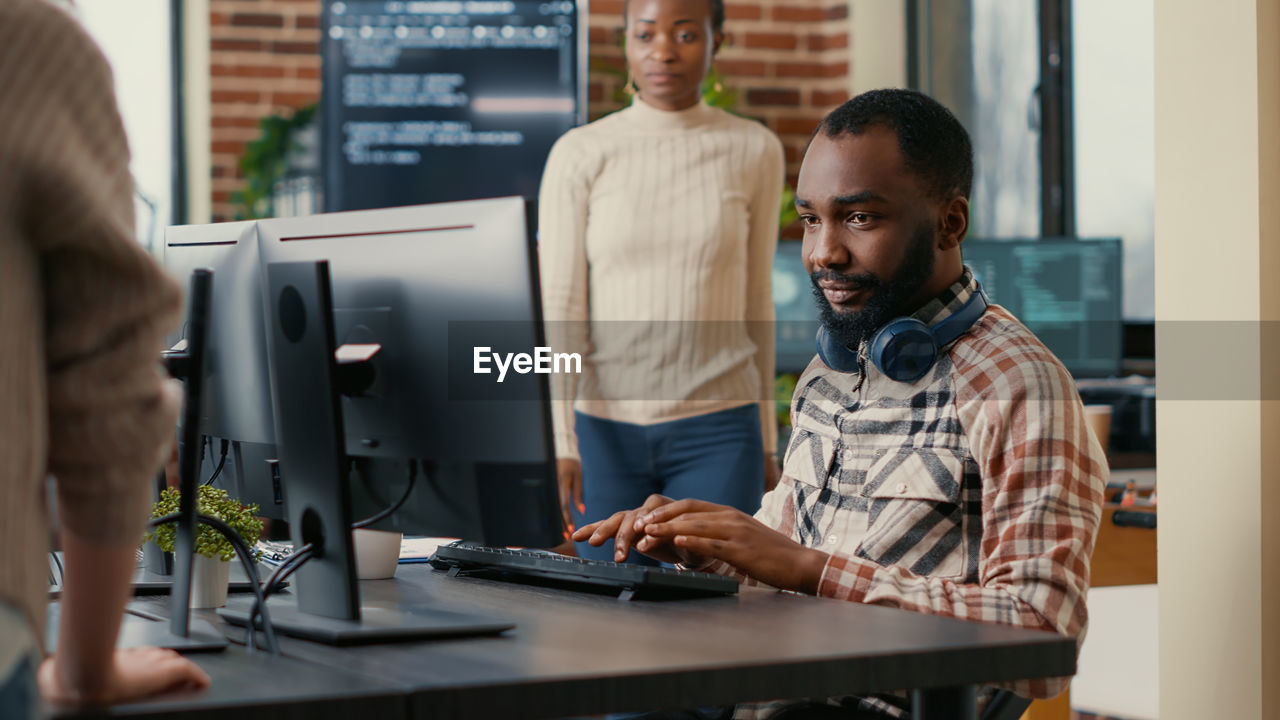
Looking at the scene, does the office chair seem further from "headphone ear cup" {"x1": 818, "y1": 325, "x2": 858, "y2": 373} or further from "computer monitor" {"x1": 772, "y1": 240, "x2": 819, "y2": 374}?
"computer monitor" {"x1": 772, "y1": 240, "x2": 819, "y2": 374}

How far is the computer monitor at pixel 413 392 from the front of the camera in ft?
3.84

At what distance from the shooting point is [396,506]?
1285mm

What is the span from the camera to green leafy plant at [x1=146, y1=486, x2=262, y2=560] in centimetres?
138

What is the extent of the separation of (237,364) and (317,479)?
9.3 inches

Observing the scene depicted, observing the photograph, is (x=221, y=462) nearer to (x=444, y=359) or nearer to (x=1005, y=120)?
(x=444, y=359)

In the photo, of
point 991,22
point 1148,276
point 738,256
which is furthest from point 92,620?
point 991,22

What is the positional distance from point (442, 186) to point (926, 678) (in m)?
3.41

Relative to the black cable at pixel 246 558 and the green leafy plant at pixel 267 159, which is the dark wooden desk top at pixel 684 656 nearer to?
the black cable at pixel 246 558

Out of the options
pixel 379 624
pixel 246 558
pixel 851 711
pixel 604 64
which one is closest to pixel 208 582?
pixel 246 558

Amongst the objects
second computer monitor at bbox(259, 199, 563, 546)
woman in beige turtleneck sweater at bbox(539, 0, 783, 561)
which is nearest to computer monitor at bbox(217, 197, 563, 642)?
second computer monitor at bbox(259, 199, 563, 546)

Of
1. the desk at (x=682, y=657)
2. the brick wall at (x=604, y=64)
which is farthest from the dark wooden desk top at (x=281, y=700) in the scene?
the brick wall at (x=604, y=64)

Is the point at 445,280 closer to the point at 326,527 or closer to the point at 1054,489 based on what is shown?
the point at 326,527

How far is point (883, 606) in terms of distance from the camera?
1.35 m

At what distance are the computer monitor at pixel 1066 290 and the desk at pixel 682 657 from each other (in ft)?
8.94
